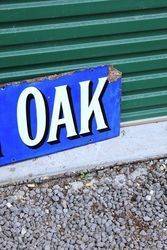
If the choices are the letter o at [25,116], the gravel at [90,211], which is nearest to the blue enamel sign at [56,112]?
Result: the letter o at [25,116]

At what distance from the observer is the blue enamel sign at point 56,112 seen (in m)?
4.55

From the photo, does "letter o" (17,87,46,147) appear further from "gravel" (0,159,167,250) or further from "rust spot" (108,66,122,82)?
"rust spot" (108,66,122,82)

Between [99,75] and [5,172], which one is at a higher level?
[99,75]

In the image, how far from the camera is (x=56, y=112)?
4664 mm

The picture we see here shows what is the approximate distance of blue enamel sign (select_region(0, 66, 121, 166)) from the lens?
4.55 meters

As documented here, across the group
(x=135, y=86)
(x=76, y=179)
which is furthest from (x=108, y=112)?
(x=76, y=179)

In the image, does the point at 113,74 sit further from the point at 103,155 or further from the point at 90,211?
the point at 90,211

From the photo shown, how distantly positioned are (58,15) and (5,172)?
4.67 feet

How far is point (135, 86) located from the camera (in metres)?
4.88

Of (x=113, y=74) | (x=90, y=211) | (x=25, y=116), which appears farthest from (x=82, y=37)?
(x=90, y=211)

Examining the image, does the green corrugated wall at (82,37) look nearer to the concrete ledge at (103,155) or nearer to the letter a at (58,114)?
the letter a at (58,114)

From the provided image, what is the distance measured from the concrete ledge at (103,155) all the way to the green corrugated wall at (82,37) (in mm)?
501

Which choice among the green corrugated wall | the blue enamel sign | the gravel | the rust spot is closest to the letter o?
the blue enamel sign

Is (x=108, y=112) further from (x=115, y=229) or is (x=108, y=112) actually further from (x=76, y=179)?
(x=115, y=229)
